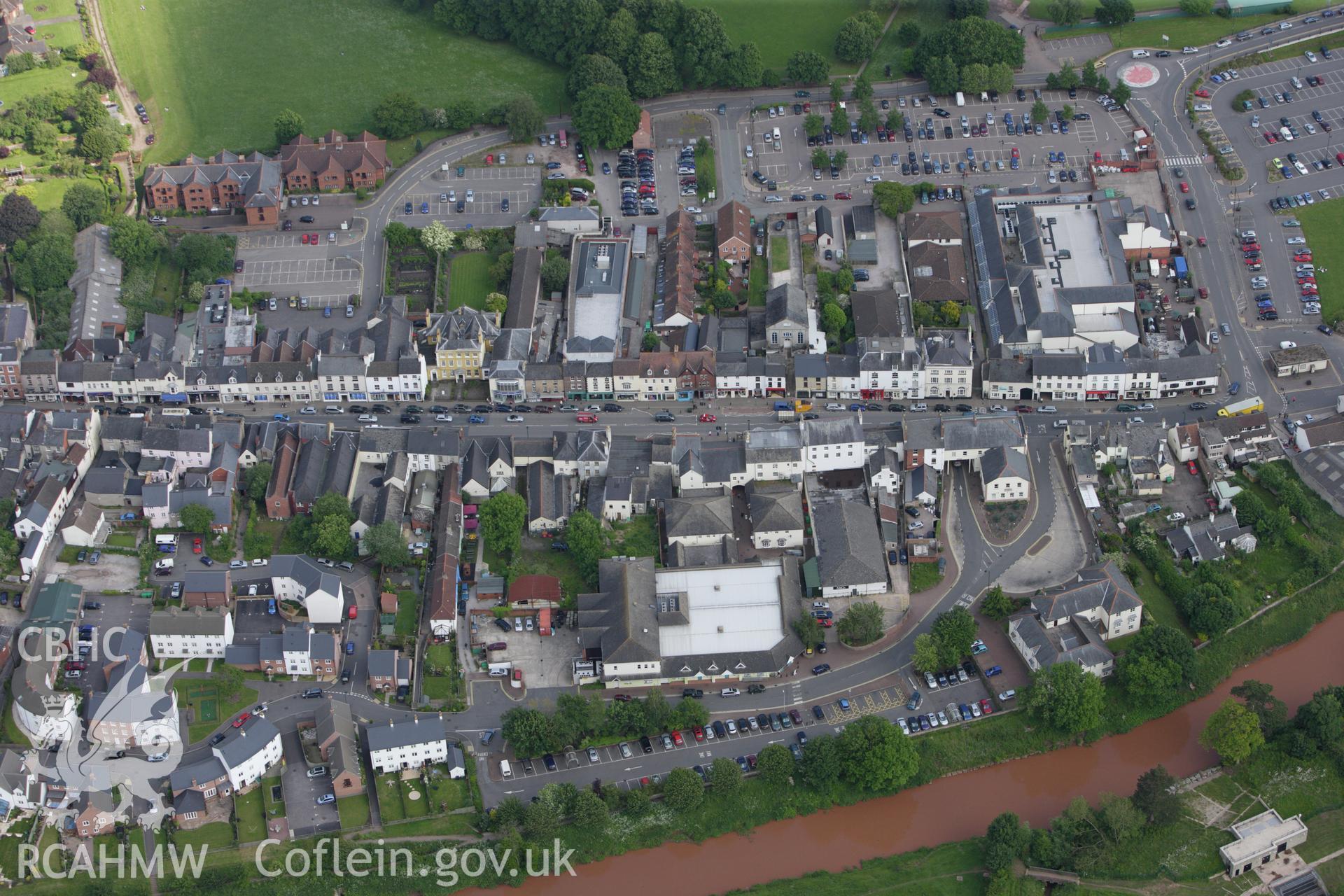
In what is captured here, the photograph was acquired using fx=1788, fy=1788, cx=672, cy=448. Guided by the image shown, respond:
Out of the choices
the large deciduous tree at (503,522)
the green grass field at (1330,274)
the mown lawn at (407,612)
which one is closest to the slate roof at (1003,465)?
the green grass field at (1330,274)

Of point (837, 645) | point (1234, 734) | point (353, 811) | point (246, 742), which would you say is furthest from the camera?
point (837, 645)

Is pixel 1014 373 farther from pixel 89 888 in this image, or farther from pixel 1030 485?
pixel 89 888

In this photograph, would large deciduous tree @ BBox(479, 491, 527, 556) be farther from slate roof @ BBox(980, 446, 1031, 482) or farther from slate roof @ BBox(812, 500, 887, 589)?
slate roof @ BBox(980, 446, 1031, 482)

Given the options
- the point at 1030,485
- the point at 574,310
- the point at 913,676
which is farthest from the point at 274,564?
the point at 1030,485

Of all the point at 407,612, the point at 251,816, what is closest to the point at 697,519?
the point at 407,612

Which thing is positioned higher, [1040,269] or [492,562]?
[1040,269]

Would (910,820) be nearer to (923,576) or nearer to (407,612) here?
(923,576)

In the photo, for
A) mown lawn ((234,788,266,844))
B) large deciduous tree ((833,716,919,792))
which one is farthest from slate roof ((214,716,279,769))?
large deciduous tree ((833,716,919,792))

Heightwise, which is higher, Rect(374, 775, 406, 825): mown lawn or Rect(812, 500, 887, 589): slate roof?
Rect(812, 500, 887, 589): slate roof
